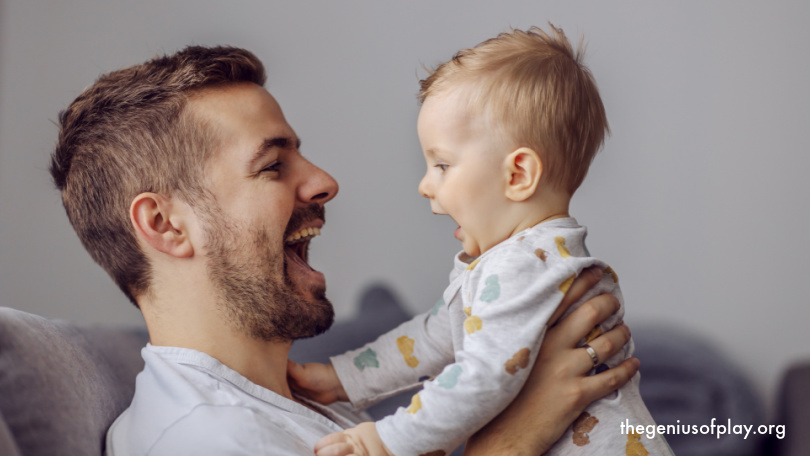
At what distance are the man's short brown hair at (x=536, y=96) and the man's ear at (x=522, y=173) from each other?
0.02m

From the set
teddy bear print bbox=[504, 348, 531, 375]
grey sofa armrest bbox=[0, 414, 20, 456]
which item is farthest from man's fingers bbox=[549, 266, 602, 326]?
grey sofa armrest bbox=[0, 414, 20, 456]

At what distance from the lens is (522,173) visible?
125 cm

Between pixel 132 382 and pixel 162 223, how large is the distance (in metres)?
0.48

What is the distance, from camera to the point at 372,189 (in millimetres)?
2643

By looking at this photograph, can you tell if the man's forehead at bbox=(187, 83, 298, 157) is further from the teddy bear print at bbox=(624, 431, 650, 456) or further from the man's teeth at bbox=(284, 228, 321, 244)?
the teddy bear print at bbox=(624, 431, 650, 456)

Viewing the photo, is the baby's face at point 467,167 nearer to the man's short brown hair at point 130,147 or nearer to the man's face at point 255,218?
the man's face at point 255,218

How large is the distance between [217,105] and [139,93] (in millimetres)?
161

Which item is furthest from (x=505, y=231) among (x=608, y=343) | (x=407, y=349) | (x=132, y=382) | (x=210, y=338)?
(x=132, y=382)

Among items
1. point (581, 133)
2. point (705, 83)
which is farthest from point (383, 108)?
point (581, 133)

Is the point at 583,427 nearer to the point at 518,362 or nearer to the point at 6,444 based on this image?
Answer: the point at 518,362

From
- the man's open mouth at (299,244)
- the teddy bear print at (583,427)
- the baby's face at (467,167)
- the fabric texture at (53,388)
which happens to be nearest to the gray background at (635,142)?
the man's open mouth at (299,244)

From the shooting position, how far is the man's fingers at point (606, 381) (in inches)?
46.4

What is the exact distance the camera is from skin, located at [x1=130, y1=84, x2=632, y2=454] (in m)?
1.35

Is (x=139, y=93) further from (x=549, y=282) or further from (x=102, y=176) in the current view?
(x=549, y=282)
